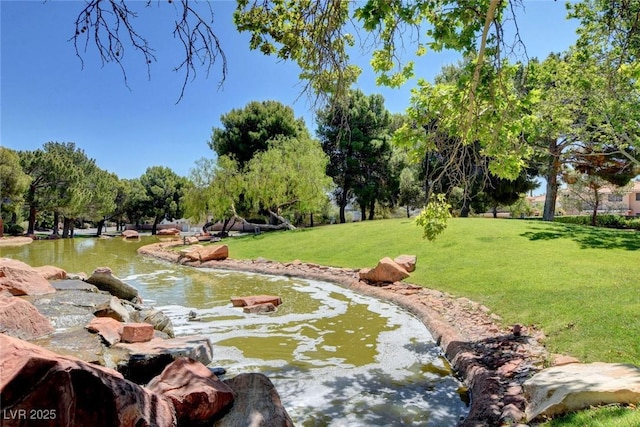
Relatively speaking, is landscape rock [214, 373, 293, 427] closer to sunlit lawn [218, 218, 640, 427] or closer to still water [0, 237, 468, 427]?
still water [0, 237, 468, 427]

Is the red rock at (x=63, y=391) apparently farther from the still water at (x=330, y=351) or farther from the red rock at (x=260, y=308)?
the red rock at (x=260, y=308)

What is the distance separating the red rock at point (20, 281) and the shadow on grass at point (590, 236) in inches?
625

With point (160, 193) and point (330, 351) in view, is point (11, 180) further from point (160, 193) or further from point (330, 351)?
point (330, 351)

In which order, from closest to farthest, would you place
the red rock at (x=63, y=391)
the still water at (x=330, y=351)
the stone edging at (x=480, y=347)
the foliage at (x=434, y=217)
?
the red rock at (x=63, y=391) → the stone edging at (x=480, y=347) → the still water at (x=330, y=351) → the foliage at (x=434, y=217)

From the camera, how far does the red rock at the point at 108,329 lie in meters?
6.21

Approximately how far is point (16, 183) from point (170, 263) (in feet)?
55.0

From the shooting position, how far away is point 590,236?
635 inches

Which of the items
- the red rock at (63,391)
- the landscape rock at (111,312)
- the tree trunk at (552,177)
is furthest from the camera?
the tree trunk at (552,177)

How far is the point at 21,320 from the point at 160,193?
47.5 m

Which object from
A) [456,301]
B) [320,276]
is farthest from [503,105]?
[320,276]

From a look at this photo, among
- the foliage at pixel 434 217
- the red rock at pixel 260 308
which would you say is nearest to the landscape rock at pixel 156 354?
the red rock at pixel 260 308

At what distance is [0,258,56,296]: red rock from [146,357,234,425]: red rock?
5.87 meters

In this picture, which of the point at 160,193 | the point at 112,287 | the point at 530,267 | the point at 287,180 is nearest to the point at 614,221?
the point at 530,267

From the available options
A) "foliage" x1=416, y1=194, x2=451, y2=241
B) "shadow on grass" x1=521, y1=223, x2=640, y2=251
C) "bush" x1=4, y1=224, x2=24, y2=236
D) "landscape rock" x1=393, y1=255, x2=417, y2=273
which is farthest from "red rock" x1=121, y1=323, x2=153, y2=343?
"bush" x1=4, y1=224, x2=24, y2=236
